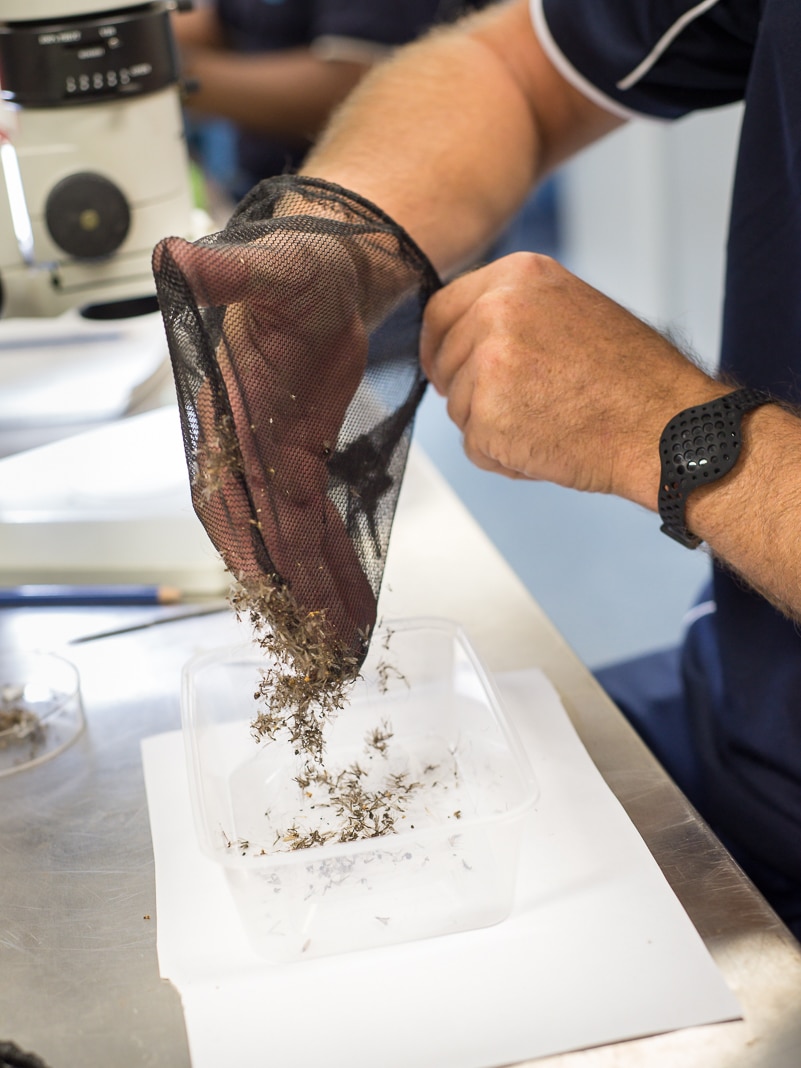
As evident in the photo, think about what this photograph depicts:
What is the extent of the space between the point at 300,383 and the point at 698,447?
316mm

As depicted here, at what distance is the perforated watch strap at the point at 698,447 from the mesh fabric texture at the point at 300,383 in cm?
22

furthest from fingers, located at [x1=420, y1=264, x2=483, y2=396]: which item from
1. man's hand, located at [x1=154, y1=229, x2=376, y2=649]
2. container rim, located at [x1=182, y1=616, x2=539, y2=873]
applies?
container rim, located at [x1=182, y1=616, x2=539, y2=873]

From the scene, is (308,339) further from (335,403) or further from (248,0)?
(248,0)

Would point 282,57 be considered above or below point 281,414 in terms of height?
below

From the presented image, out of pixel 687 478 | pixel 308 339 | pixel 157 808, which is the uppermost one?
pixel 308 339

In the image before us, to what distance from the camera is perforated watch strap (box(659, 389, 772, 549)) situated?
0.83 meters

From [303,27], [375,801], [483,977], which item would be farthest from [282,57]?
[483,977]

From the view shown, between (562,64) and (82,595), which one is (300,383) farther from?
(562,64)

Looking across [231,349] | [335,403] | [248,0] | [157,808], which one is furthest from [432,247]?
[248,0]

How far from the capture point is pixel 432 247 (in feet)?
3.69

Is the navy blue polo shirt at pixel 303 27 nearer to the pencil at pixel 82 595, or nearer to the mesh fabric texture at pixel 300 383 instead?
the pencil at pixel 82 595

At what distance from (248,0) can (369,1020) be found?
2532mm

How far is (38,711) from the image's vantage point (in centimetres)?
100

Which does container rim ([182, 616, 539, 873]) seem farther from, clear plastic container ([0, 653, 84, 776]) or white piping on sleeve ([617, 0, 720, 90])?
white piping on sleeve ([617, 0, 720, 90])
